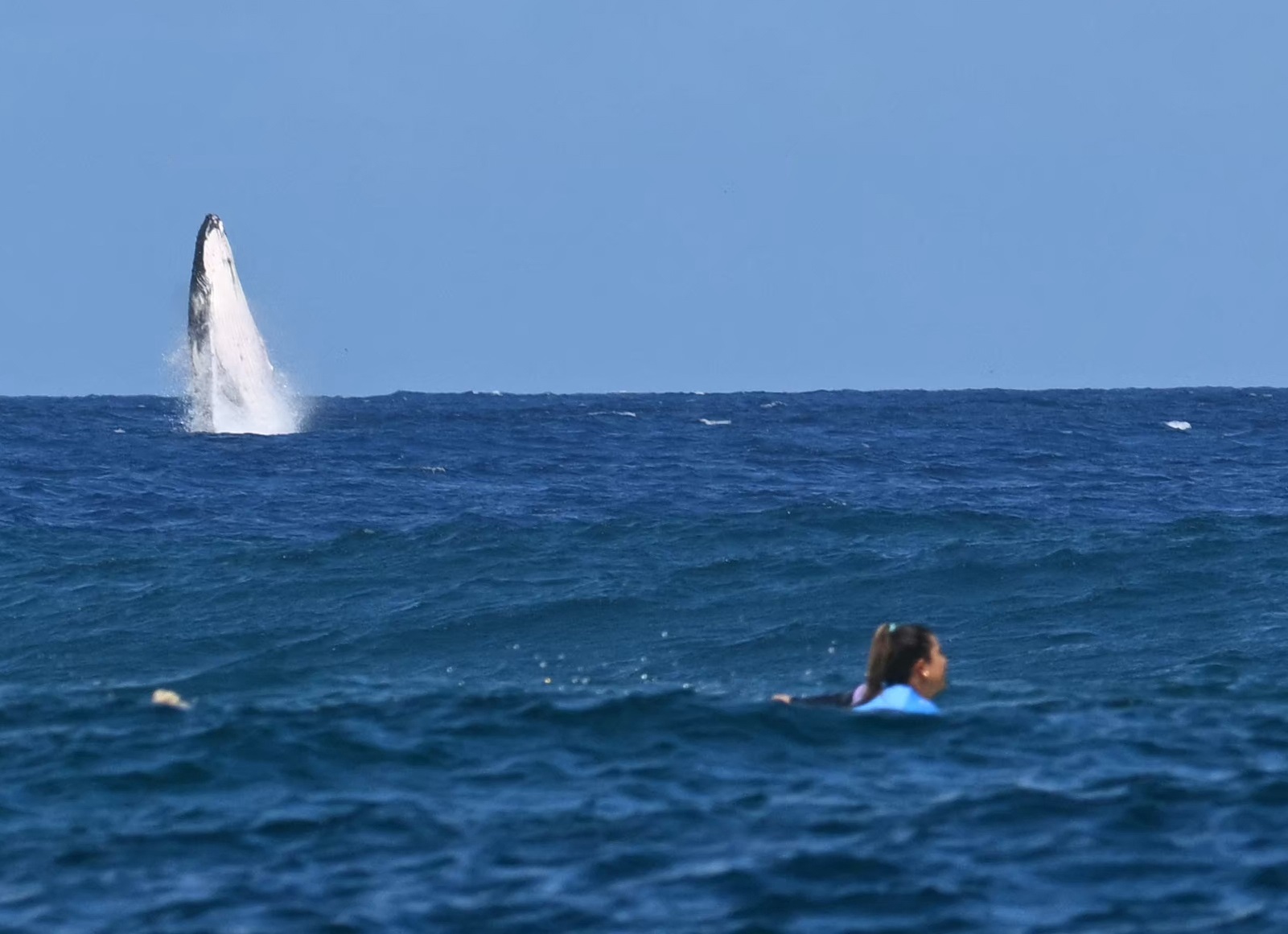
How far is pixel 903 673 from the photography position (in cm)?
1227

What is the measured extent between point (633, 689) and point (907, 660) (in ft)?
11.4

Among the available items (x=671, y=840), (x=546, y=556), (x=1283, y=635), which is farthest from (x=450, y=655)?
(x=671, y=840)

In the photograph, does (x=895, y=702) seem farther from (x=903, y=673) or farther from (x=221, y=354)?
(x=221, y=354)

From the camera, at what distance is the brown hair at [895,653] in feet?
39.2

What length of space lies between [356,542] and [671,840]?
65.1ft

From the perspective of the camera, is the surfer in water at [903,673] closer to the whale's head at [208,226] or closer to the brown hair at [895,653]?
the brown hair at [895,653]

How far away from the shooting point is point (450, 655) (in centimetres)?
2133

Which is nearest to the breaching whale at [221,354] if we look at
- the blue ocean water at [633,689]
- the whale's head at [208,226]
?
the whale's head at [208,226]

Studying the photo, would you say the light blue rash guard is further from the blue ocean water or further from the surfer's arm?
the surfer's arm

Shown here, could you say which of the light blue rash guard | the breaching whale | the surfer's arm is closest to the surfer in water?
the light blue rash guard

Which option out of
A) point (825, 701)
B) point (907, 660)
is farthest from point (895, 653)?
point (825, 701)

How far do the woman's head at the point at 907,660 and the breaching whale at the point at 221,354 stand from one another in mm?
44861

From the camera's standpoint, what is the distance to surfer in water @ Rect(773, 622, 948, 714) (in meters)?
12.0

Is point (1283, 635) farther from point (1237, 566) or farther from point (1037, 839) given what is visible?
point (1037, 839)
